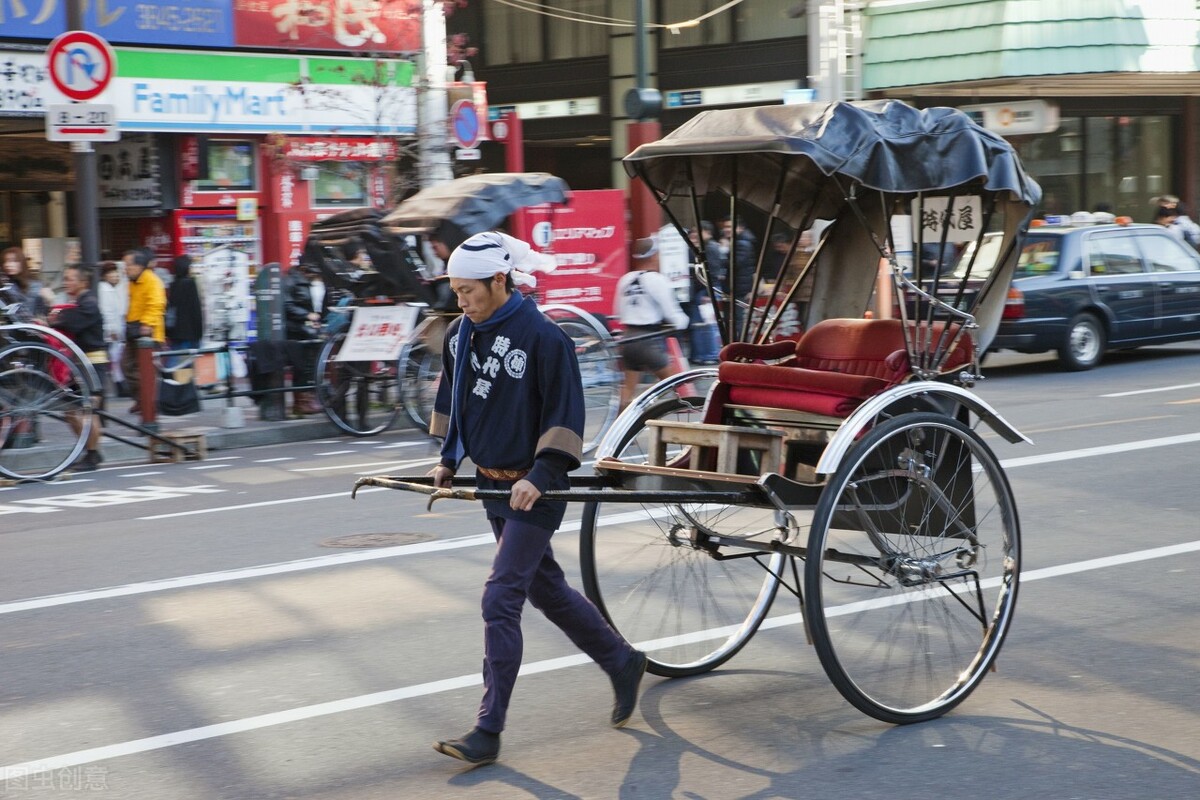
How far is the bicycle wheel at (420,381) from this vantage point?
40.9 feet

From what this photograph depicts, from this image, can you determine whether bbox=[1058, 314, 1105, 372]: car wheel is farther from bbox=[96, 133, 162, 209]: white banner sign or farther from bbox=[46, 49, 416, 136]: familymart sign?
bbox=[96, 133, 162, 209]: white banner sign

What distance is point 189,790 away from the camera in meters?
4.32

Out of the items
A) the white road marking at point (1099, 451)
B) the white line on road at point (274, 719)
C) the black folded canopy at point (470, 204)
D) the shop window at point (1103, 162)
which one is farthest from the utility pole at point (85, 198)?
the shop window at point (1103, 162)

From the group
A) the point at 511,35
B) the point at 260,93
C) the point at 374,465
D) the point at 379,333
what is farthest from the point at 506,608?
the point at 511,35

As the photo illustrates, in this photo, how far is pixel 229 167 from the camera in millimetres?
19062

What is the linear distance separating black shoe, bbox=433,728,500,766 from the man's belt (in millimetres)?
799

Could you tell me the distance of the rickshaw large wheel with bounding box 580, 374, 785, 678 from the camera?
541 cm

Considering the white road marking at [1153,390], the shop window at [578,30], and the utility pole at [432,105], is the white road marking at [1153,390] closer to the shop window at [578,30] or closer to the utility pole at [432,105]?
the utility pole at [432,105]

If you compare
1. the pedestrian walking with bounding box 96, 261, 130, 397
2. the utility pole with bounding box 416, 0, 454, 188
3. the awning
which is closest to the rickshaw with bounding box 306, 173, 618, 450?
the pedestrian walking with bounding box 96, 261, 130, 397

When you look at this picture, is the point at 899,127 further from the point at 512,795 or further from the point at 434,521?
the point at 434,521

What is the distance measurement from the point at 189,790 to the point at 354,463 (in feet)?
23.5

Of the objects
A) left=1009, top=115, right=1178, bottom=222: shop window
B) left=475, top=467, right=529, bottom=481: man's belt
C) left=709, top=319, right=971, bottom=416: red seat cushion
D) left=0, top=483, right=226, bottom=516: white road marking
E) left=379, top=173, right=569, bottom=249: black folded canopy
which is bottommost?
left=0, top=483, right=226, bottom=516: white road marking

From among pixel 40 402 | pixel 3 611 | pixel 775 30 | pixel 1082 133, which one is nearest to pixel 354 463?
A: pixel 40 402

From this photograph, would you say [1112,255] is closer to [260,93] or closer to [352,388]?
[352,388]
